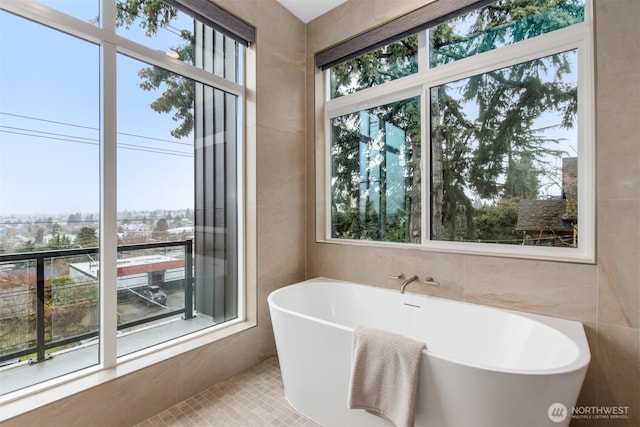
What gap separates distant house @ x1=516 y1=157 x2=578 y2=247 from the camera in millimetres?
1840

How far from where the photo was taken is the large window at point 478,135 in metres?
1.85

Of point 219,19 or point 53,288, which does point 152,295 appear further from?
point 219,19

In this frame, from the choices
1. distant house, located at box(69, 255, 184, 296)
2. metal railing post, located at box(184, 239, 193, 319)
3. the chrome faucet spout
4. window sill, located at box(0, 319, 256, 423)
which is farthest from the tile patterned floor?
the chrome faucet spout

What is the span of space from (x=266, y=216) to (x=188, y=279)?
30.5 inches

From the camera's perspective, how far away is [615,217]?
1.65m

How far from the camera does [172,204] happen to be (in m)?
2.09

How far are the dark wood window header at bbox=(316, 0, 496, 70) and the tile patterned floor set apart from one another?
2.72m

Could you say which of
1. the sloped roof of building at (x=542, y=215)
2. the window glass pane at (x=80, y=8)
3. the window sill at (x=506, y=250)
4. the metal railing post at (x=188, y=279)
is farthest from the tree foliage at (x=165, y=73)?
→ the sloped roof of building at (x=542, y=215)

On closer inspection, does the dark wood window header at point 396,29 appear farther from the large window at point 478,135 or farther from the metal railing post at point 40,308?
the metal railing post at point 40,308

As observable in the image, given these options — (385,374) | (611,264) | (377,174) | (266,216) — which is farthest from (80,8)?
(611,264)

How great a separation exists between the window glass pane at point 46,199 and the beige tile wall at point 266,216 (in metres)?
0.38

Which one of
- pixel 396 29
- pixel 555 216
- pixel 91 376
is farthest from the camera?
pixel 396 29

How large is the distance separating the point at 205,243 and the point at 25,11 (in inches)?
61.6

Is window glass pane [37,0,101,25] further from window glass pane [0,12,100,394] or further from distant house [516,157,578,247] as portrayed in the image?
distant house [516,157,578,247]
